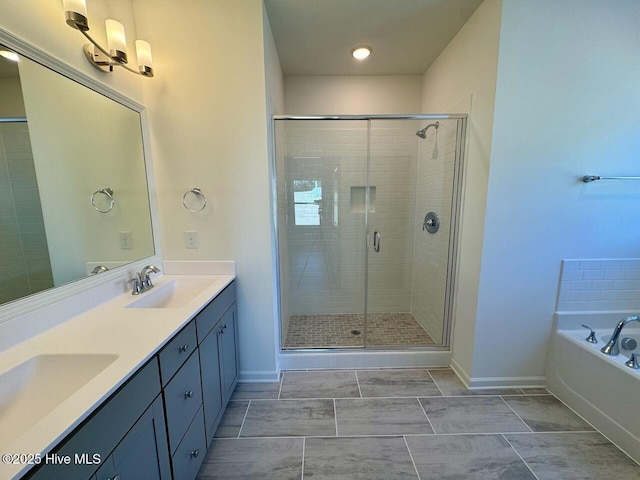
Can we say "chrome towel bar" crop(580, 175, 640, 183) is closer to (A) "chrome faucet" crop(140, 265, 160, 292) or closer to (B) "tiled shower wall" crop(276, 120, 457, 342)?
(B) "tiled shower wall" crop(276, 120, 457, 342)

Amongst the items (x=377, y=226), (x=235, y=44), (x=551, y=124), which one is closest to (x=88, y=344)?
(x=235, y=44)

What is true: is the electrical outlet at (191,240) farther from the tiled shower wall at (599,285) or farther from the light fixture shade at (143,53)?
the tiled shower wall at (599,285)

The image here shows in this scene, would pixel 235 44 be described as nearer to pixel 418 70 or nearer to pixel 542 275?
pixel 418 70

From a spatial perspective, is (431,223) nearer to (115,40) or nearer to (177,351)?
(177,351)

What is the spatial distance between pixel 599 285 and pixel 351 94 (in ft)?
9.21

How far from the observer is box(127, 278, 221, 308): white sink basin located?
1.59 meters

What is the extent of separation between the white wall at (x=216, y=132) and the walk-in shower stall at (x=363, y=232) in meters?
0.53

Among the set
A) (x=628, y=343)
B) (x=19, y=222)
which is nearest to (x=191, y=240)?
(x=19, y=222)

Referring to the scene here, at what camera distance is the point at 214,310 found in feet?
4.87

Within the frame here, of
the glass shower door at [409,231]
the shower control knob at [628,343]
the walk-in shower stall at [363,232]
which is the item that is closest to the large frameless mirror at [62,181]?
the walk-in shower stall at [363,232]

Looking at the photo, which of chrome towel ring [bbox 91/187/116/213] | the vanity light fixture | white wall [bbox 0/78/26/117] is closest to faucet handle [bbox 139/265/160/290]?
chrome towel ring [bbox 91/187/116/213]

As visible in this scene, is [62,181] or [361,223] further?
[361,223]

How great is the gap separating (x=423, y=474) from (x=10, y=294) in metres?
2.06

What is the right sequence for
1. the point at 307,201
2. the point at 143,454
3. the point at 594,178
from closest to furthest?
the point at 143,454, the point at 594,178, the point at 307,201
